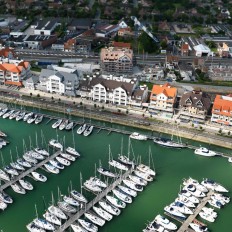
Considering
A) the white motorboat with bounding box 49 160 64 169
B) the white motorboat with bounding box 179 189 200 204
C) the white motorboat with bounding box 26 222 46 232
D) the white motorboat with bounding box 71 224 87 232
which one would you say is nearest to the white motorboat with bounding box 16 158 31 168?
the white motorboat with bounding box 49 160 64 169

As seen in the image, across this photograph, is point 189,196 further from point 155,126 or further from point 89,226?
point 155,126

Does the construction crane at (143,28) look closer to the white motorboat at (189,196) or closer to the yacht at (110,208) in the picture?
the white motorboat at (189,196)

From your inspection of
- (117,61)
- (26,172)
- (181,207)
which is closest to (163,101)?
(117,61)

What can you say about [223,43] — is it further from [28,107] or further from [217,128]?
[28,107]

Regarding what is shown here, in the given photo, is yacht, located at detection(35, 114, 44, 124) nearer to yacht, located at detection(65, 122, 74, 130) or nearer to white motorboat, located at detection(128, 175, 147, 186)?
yacht, located at detection(65, 122, 74, 130)

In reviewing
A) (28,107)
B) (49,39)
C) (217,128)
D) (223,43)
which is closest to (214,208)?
(217,128)

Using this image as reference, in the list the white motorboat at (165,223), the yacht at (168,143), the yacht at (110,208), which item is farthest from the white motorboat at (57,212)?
the yacht at (168,143)
